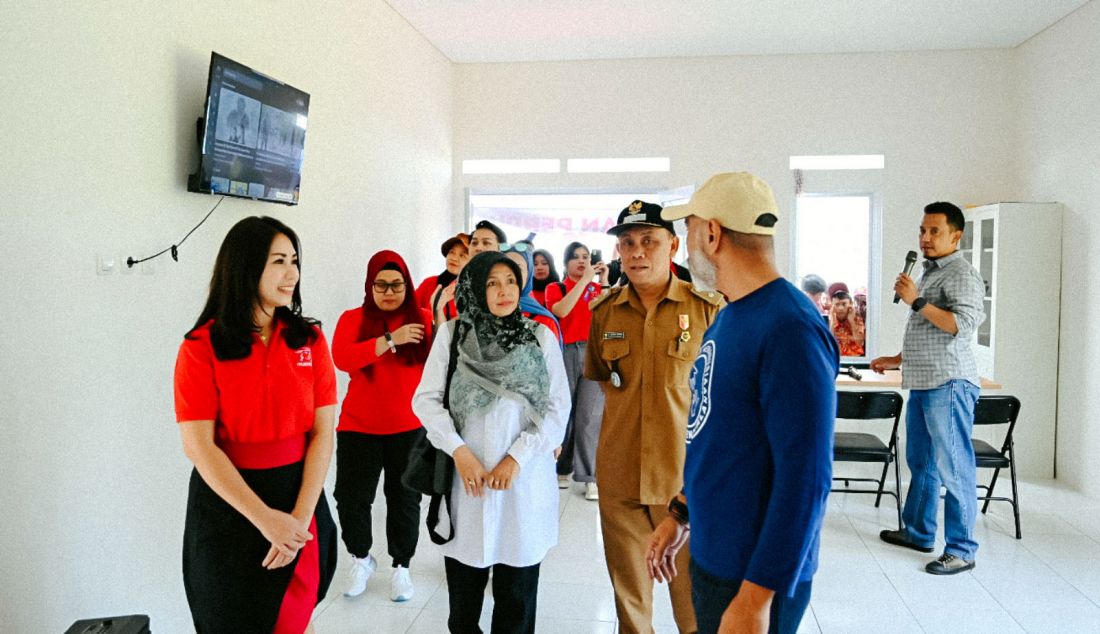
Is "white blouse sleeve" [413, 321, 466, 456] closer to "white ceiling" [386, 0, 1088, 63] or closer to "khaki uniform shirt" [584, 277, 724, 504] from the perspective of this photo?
"khaki uniform shirt" [584, 277, 724, 504]

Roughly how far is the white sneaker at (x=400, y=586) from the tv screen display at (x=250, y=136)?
180cm

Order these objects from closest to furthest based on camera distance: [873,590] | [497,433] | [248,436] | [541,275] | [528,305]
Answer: [248,436] → [497,433] → [528,305] → [873,590] → [541,275]

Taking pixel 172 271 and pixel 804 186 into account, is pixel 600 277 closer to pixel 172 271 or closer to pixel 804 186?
pixel 804 186

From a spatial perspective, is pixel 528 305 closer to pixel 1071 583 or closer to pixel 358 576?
pixel 358 576

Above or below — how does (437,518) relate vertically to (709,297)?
below

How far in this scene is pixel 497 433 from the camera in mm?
2479

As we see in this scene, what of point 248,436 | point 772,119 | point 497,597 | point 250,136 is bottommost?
point 497,597

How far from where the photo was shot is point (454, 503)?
252 cm

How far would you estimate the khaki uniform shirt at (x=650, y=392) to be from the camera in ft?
8.66

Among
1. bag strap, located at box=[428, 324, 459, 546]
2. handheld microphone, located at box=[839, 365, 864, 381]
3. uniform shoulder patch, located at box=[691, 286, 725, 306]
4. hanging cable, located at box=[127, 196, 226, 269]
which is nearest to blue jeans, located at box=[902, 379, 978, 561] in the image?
handheld microphone, located at box=[839, 365, 864, 381]

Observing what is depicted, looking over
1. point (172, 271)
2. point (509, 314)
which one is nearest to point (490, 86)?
point (172, 271)

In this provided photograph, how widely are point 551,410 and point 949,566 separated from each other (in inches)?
102

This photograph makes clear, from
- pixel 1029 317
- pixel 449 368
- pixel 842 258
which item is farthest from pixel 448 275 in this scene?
pixel 1029 317

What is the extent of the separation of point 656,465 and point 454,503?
68cm
